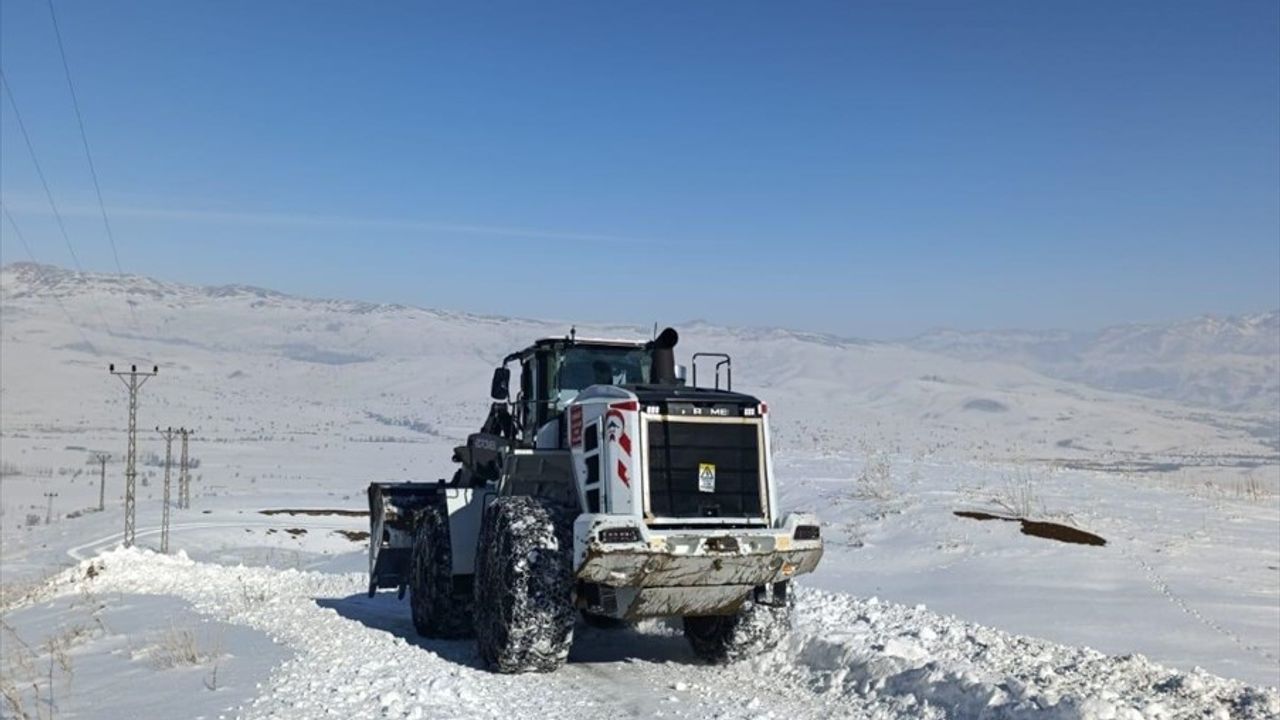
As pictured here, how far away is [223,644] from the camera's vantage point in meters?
10.7

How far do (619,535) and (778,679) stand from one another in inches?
88.2

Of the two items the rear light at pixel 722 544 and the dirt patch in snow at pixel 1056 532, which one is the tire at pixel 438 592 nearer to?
the rear light at pixel 722 544

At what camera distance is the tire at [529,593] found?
8938 millimetres

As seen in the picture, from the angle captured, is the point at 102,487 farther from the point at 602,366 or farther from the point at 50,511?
the point at 602,366

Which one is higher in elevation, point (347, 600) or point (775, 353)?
point (775, 353)

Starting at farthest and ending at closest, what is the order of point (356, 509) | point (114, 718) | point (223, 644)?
point (356, 509), point (223, 644), point (114, 718)

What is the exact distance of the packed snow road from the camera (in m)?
7.63

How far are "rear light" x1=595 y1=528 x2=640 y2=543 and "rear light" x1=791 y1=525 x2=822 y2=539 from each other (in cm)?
144

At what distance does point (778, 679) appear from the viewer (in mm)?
9516

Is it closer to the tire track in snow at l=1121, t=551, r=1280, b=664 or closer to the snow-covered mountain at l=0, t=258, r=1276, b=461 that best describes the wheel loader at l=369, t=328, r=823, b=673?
the tire track in snow at l=1121, t=551, r=1280, b=664

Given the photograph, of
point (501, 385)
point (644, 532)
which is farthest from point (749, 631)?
point (501, 385)

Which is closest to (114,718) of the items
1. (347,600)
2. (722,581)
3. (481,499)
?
(481,499)

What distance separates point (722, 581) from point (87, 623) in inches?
391

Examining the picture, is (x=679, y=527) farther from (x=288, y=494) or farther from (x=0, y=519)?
(x=0, y=519)
